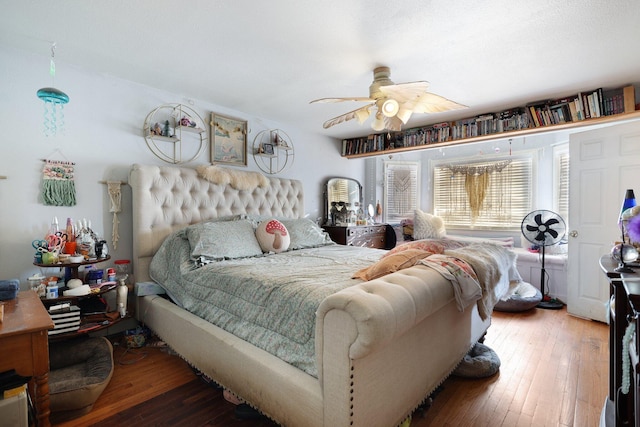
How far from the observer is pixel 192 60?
238 centimetres

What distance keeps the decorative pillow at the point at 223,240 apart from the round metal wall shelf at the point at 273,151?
1233 mm

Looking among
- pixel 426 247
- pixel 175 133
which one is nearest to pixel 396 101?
pixel 426 247

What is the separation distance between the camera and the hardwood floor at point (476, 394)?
165 centimetres

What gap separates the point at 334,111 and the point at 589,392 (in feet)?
10.5

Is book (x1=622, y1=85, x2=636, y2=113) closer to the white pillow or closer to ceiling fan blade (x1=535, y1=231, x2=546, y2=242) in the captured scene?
ceiling fan blade (x1=535, y1=231, x2=546, y2=242)

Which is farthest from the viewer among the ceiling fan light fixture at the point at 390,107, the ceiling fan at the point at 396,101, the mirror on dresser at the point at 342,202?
the mirror on dresser at the point at 342,202

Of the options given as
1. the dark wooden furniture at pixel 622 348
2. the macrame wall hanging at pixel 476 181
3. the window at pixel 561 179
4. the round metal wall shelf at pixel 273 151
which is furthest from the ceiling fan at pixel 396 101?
the macrame wall hanging at pixel 476 181

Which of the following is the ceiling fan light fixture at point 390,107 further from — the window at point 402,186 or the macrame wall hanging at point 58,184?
the window at point 402,186

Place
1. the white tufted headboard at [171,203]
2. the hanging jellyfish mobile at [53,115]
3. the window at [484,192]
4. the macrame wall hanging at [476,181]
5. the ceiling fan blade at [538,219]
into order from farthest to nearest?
the macrame wall hanging at [476,181] < the window at [484,192] < the ceiling fan blade at [538,219] < the white tufted headboard at [171,203] < the hanging jellyfish mobile at [53,115]

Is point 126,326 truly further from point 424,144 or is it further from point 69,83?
point 424,144

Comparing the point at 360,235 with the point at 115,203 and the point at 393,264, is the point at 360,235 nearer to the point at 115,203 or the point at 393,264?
the point at 393,264

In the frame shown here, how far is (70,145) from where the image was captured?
8.04 ft

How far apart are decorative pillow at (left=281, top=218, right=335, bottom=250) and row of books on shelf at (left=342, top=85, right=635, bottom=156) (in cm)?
185

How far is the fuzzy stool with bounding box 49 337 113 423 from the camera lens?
5.40 feet
